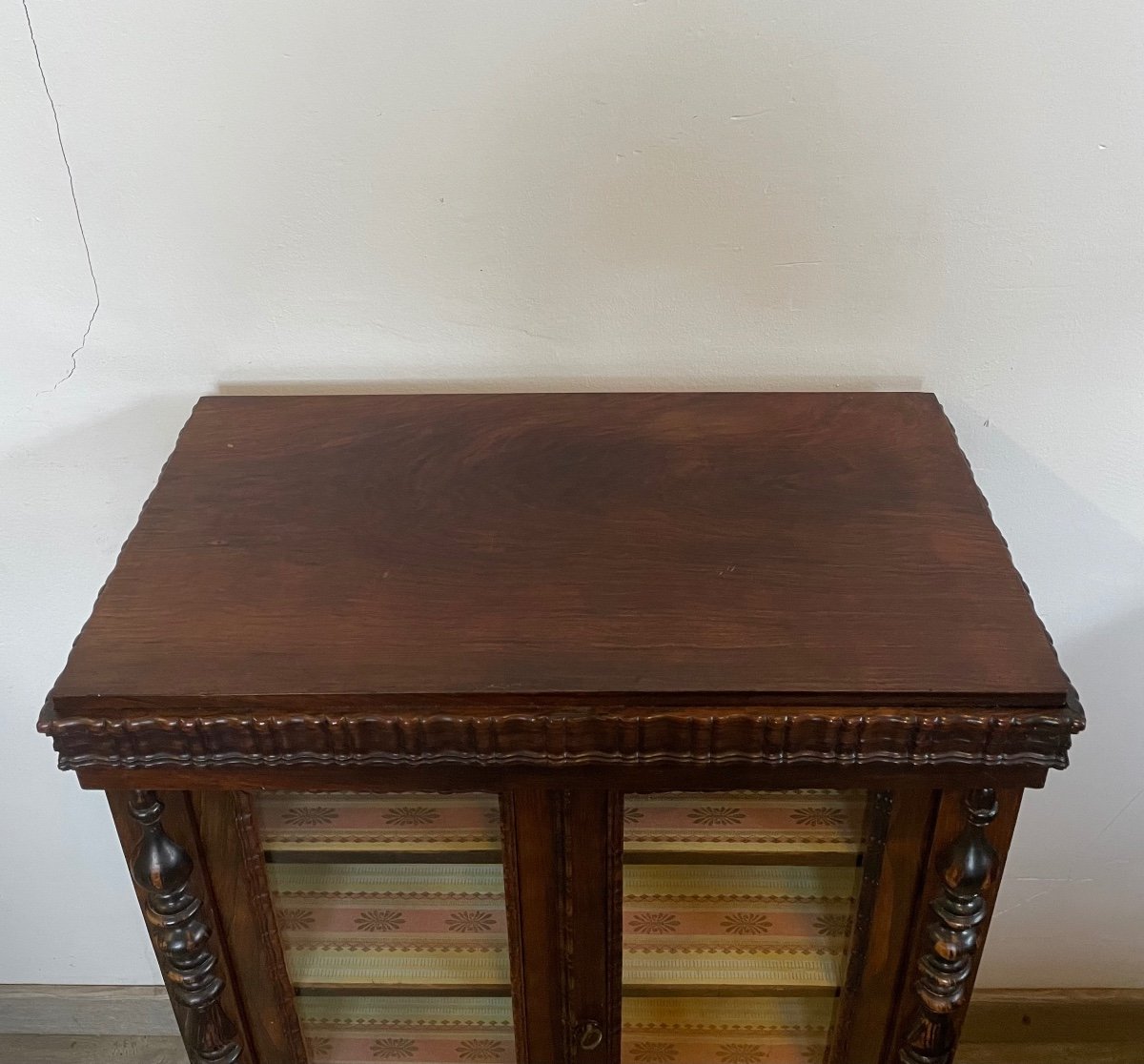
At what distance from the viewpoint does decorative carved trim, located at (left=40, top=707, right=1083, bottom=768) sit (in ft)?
2.18

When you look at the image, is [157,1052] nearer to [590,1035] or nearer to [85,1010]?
[85,1010]

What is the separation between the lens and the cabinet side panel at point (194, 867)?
0.76m

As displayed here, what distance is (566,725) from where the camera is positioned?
67 centimetres

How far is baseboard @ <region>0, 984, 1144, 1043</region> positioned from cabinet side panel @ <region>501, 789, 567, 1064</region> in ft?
2.58

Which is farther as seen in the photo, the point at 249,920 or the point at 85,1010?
the point at 85,1010

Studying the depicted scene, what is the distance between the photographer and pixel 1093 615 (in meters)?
1.12

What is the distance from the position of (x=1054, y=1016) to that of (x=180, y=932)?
120 cm

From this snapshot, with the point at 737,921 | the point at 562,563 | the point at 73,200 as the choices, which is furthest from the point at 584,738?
the point at 73,200

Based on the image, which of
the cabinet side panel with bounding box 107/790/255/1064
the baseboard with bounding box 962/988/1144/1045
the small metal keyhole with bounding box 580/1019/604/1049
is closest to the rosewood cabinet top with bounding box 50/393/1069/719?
the cabinet side panel with bounding box 107/790/255/1064

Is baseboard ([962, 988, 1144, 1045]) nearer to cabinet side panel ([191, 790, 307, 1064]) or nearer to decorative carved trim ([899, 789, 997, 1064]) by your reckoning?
decorative carved trim ([899, 789, 997, 1064])

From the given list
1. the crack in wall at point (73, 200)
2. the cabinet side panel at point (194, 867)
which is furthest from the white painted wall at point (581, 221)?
the cabinet side panel at point (194, 867)

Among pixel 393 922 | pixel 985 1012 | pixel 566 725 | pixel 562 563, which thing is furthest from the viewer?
pixel 985 1012

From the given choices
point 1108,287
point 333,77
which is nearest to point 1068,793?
point 1108,287

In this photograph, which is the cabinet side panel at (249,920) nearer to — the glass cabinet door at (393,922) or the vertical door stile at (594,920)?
the glass cabinet door at (393,922)
